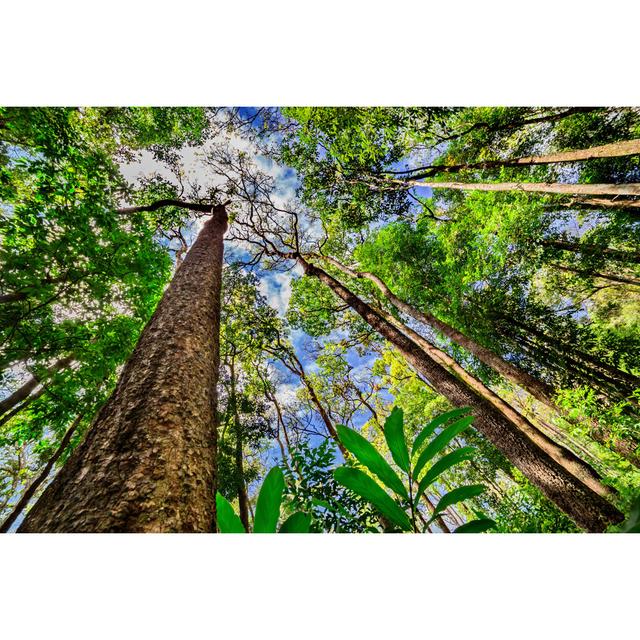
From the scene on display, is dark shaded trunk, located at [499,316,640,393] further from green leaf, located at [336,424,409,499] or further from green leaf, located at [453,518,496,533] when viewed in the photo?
green leaf, located at [336,424,409,499]

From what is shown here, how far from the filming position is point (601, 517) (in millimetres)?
1819

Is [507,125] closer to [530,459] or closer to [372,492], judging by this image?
[530,459]

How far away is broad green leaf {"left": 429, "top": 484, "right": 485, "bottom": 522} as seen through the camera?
63 cm

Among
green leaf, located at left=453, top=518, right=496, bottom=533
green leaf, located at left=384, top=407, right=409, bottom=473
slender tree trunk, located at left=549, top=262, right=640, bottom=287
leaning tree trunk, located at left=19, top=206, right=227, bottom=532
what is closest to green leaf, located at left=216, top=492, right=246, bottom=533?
leaning tree trunk, located at left=19, top=206, right=227, bottom=532

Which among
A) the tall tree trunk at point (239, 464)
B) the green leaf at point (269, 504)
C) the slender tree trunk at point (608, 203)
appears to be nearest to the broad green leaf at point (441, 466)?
the green leaf at point (269, 504)

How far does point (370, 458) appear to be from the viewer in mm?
631

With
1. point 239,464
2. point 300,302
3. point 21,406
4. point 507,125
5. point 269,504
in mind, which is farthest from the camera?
point 300,302

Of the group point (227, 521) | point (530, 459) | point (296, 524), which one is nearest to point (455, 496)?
point (296, 524)

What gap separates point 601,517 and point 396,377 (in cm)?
587

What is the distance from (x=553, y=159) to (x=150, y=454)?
4.32 metres

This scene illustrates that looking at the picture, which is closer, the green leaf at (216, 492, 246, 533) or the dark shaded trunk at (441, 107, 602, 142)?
the green leaf at (216, 492, 246, 533)

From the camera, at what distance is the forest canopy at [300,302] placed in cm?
83
